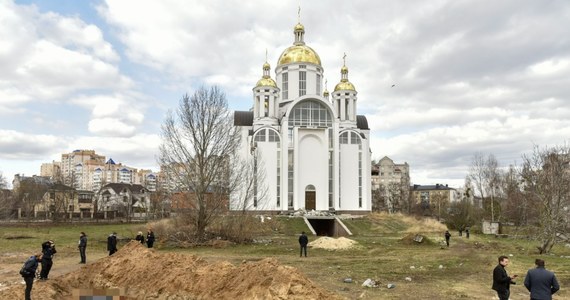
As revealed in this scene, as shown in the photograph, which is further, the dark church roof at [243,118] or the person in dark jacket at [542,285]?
the dark church roof at [243,118]

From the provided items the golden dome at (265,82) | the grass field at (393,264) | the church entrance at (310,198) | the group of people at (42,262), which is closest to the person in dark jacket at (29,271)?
the group of people at (42,262)

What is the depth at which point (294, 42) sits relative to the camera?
6319 cm

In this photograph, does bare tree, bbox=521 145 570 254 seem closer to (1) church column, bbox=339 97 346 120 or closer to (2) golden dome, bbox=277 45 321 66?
(1) church column, bbox=339 97 346 120

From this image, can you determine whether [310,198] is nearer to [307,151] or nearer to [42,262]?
[307,151]

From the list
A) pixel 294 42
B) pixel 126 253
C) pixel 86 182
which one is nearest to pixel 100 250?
pixel 126 253

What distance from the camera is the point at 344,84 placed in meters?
59.1

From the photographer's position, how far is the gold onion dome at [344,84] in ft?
192

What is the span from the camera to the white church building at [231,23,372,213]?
5200 centimetres

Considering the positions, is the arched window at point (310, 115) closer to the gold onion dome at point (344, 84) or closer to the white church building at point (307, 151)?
the white church building at point (307, 151)

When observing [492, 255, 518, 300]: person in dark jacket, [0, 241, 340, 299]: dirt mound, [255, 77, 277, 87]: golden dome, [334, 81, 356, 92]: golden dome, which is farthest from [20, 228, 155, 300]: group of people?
[334, 81, 356, 92]: golden dome

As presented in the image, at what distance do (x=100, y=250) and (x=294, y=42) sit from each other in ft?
145

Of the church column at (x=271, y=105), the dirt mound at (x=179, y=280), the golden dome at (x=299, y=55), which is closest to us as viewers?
the dirt mound at (x=179, y=280)

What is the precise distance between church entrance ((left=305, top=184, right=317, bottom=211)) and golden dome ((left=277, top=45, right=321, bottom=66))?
1768cm

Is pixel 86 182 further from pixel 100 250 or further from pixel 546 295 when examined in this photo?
pixel 546 295
